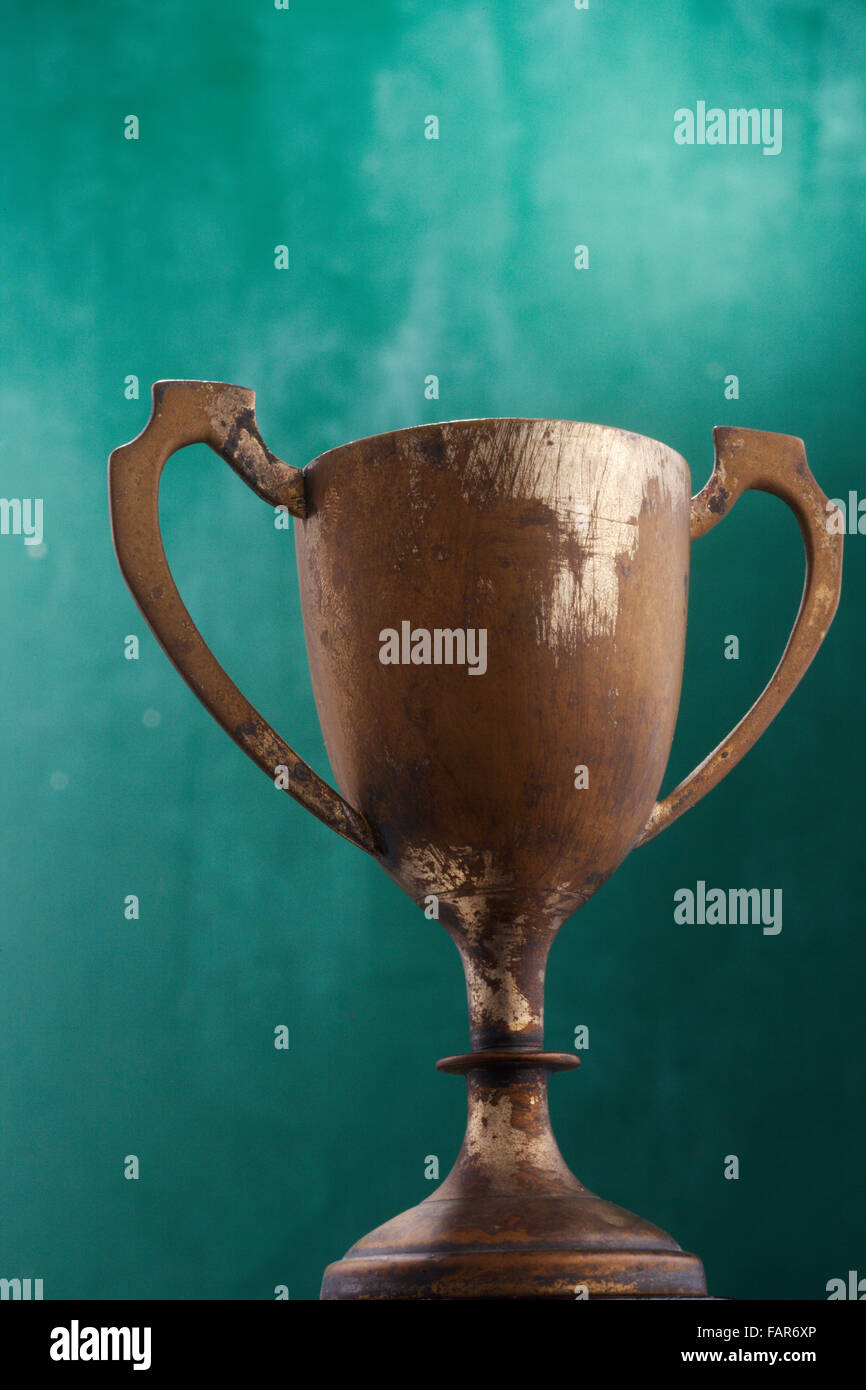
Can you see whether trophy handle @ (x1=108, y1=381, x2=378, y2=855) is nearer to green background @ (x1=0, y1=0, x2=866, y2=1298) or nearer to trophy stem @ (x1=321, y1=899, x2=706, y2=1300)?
trophy stem @ (x1=321, y1=899, x2=706, y2=1300)

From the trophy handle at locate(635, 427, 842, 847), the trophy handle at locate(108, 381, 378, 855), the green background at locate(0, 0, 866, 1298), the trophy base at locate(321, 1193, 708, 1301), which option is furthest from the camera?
the green background at locate(0, 0, 866, 1298)

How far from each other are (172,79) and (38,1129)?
1.23 metres

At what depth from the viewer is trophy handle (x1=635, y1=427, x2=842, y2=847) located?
1081 millimetres

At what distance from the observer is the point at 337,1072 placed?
1622 millimetres

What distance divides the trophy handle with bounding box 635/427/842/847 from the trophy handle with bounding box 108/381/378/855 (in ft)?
0.92

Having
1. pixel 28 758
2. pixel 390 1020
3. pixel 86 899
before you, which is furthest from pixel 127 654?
pixel 390 1020

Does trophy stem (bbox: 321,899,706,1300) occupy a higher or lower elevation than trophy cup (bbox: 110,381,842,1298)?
lower

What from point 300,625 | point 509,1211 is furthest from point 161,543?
point 300,625

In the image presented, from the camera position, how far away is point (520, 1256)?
85 cm

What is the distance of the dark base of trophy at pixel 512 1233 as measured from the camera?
844 mm

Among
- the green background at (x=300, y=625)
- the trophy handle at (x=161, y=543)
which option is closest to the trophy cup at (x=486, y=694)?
the trophy handle at (x=161, y=543)

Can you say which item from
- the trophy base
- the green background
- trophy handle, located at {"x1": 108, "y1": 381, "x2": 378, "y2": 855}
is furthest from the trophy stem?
the green background

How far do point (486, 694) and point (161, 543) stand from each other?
0.76 feet

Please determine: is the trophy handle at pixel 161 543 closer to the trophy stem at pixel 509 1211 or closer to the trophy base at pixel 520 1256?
the trophy stem at pixel 509 1211
